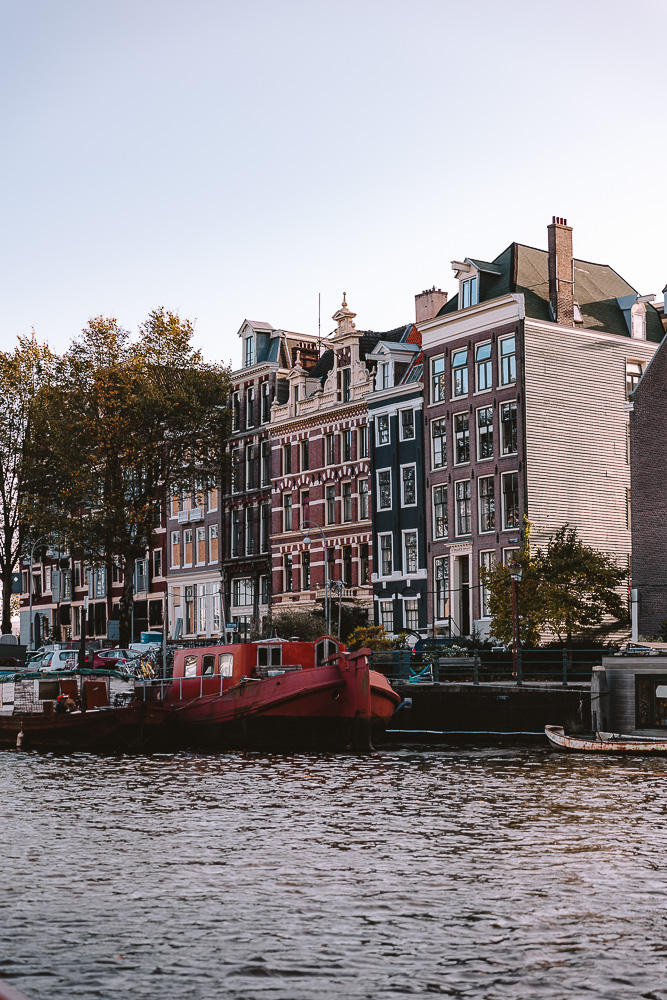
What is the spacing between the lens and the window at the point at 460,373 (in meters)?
69.2

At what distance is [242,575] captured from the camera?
296 feet

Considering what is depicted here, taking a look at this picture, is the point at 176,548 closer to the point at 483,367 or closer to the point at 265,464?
the point at 265,464

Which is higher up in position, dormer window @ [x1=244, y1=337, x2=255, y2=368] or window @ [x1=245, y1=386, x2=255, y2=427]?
dormer window @ [x1=244, y1=337, x2=255, y2=368]

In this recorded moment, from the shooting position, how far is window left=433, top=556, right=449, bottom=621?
6944 cm

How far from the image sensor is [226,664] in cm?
4547

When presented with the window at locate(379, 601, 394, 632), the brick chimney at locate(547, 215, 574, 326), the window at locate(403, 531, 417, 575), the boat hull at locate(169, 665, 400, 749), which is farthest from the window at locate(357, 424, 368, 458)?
the boat hull at locate(169, 665, 400, 749)

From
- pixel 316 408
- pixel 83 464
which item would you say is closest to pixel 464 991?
pixel 83 464

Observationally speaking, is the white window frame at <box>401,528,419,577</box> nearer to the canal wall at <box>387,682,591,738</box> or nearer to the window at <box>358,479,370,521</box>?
the window at <box>358,479,370,521</box>

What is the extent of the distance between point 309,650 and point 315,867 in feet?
82.9

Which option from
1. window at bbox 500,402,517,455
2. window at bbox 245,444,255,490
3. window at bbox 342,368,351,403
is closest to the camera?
window at bbox 500,402,517,455

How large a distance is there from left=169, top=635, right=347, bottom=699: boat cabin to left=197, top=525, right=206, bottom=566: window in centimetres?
4864

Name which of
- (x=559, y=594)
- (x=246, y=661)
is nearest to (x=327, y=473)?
(x=559, y=594)

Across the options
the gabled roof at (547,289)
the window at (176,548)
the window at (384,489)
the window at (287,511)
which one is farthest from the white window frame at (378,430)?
the window at (176,548)

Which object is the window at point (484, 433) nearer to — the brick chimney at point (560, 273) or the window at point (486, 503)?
the window at point (486, 503)
